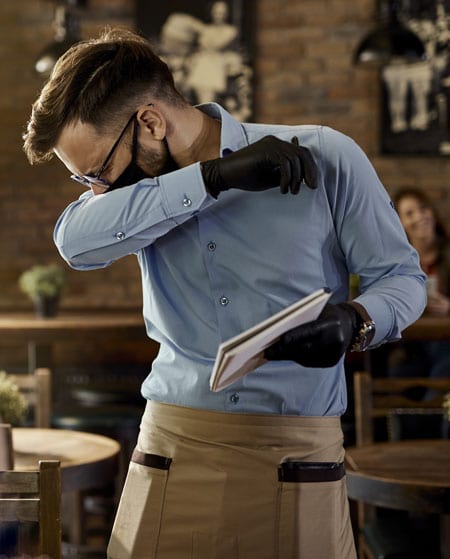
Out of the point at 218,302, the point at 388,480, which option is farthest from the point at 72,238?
the point at 388,480

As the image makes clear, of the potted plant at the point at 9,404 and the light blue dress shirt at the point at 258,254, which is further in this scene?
the potted plant at the point at 9,404

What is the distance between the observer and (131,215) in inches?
56.6

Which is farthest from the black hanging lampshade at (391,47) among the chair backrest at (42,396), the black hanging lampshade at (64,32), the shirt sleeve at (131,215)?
the shirt sleeve at (131,215)

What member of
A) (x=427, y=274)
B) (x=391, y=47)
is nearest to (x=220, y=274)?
(x=391, y=47)

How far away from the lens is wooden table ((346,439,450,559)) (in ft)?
7.88

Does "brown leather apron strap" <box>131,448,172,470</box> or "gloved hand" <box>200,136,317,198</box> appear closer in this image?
"gloved hand" <box>200,136,317,198</box>

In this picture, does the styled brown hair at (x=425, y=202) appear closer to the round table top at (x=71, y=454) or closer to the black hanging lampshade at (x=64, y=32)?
the black hanging lampshade at (x=64, y=32)

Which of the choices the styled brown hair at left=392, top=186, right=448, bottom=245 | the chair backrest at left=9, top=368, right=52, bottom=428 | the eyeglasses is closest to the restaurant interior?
the styled brown hair at left=392, top=186, right=448, bottom=245

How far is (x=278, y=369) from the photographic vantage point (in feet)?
4.70

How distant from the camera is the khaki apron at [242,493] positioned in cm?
142

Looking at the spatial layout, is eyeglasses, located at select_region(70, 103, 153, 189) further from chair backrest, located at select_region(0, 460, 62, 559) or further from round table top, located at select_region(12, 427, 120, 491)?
round table top, located at select_region(12, 427, 120, 491)

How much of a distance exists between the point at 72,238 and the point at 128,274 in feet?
13.4

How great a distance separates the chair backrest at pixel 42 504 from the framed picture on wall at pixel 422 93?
4.19 meters

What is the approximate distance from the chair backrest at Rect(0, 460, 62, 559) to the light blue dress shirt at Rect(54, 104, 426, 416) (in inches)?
9.0
